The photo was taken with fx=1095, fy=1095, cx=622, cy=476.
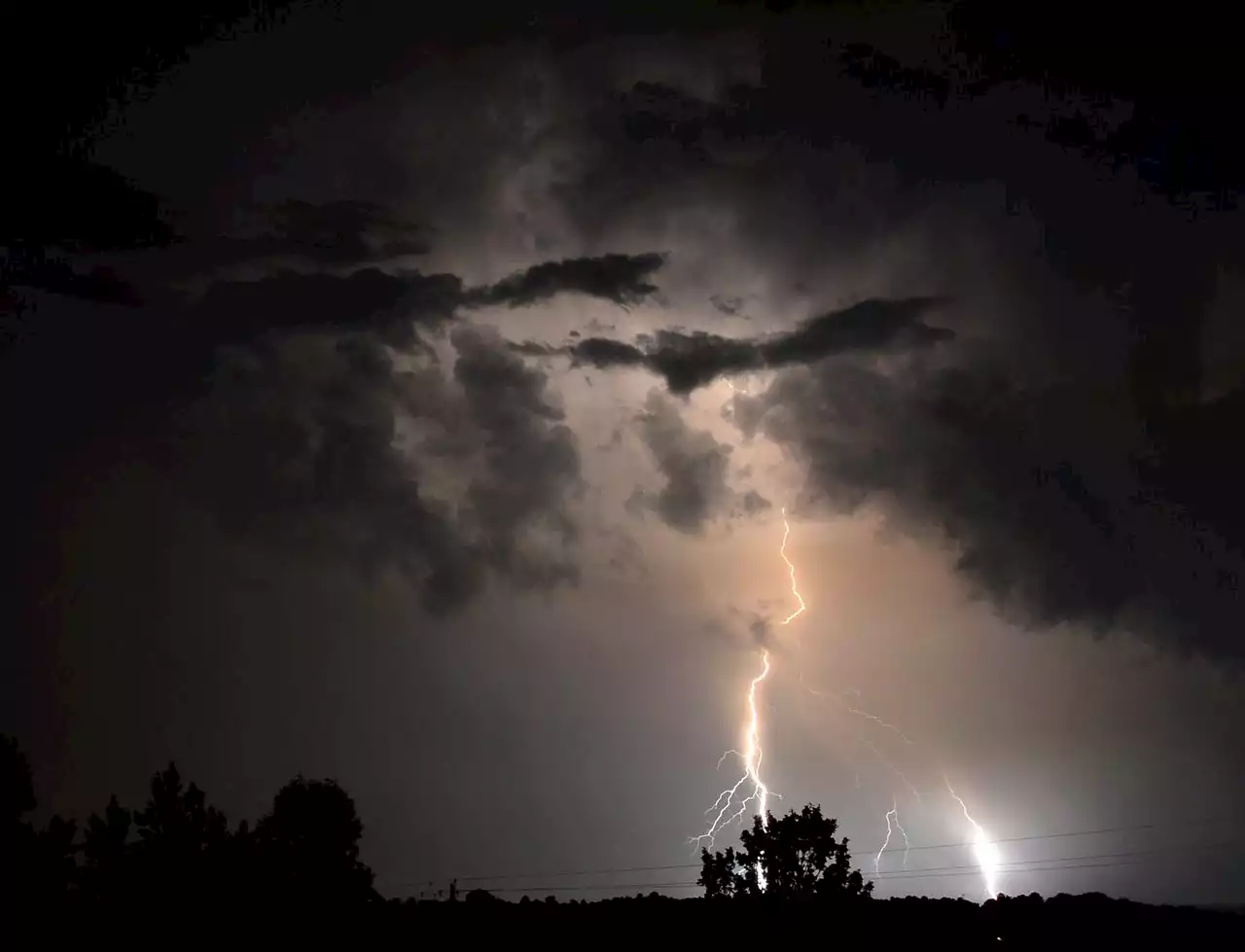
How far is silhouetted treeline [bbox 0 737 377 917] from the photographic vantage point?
34.8m

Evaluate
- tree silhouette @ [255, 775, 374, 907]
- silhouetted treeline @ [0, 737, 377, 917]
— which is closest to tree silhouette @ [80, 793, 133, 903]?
silhouetted treeline @ [0, 737, 377, 917]

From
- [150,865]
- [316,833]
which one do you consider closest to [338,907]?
[150,865]

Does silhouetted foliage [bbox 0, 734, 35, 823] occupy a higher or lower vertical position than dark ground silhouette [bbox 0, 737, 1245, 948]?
higher

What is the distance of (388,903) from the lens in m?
36.4

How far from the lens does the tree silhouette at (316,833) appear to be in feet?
173

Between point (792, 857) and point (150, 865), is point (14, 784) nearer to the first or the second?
point (150, 865)

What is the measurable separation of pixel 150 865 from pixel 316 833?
65.1 feet

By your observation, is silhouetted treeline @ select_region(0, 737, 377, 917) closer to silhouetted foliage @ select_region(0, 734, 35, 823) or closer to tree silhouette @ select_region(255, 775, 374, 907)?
silhouetted foliage @ select_region(0, 734, 35, 823)

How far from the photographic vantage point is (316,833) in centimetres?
5619

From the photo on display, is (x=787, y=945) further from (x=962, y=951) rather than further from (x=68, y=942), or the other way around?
(x=68, y=942)

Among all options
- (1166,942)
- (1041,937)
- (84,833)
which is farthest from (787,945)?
(84,833)

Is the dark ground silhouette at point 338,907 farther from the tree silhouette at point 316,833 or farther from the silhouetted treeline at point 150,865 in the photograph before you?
the tree silhouette at point 316,833

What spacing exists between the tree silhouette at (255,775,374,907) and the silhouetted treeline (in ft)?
30.8

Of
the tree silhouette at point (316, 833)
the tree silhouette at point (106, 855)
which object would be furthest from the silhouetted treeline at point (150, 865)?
the tree silhouette at point (316, 833)
